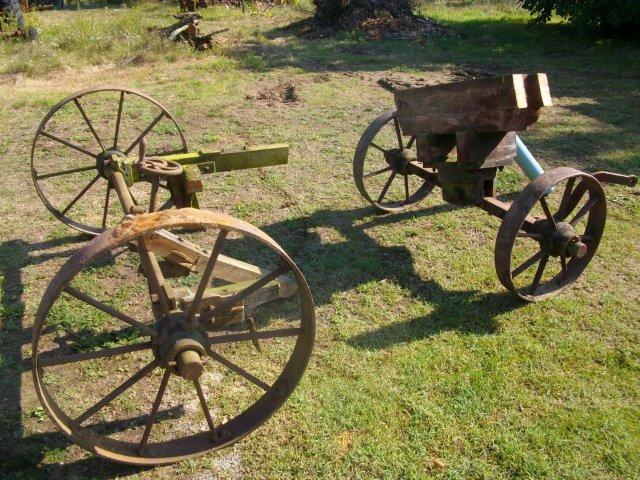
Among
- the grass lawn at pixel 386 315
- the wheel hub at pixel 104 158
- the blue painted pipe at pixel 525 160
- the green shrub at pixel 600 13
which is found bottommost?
the grass lawn at pixel 386 315

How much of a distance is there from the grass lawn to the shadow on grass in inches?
0.7

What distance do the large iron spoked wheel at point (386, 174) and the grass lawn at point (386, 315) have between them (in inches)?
6.9

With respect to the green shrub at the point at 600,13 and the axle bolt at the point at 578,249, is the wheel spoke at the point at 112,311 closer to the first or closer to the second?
the axle bolt at the point at 578,249

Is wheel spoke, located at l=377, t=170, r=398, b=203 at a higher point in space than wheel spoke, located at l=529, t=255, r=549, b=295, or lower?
higher

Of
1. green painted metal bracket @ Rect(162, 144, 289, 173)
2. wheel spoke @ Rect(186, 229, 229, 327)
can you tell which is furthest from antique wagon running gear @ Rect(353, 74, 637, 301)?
wheel spoke @ Rect(186, 229, 229, 327)

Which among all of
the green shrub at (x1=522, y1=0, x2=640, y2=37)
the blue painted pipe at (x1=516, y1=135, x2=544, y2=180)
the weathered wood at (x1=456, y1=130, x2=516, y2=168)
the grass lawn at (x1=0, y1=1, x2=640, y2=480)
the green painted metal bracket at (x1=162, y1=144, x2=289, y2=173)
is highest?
the green shrub at (x1=522, y1=0, x2=640, y2=37)

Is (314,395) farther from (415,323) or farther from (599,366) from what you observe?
(599,366)

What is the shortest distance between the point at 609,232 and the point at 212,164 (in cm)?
371

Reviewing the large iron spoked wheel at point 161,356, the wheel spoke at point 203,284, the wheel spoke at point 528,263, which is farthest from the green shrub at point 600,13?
the wheel spoke at point 203,284

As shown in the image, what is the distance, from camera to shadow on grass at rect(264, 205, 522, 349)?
3.92 m

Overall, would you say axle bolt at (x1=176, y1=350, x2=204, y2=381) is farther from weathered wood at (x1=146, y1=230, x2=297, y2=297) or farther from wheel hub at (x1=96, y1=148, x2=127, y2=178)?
wheel hub at (x1=96, y1=148, x2=127, y2=178)

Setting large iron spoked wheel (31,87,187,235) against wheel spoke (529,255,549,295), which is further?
large iron spoked wheel (31,87,187,235)

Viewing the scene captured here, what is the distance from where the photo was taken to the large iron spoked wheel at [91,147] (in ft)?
15.5

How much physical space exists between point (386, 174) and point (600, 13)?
9304 mm
